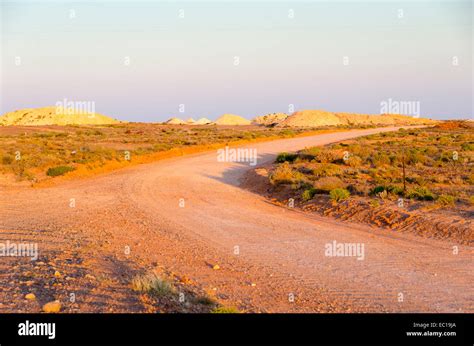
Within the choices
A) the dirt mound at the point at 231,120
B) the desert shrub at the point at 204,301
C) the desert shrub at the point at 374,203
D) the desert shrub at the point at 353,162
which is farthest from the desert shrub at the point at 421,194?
the dirt mound at the point at 231,120

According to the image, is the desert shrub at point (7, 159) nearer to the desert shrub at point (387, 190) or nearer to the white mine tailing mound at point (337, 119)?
the desert shrub at point (387, 190)

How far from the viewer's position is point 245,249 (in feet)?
34.0

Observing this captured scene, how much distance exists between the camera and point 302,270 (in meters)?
8.84

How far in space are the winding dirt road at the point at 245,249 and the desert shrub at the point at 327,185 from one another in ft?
5.83

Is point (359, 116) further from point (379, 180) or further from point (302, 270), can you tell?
point (302, 270)

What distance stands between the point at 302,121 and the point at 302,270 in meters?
106

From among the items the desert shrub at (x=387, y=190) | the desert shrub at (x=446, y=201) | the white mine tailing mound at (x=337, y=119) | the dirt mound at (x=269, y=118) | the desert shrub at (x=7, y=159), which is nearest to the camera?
the desert shrub at (x=446, y=201)

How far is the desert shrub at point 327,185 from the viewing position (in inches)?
638

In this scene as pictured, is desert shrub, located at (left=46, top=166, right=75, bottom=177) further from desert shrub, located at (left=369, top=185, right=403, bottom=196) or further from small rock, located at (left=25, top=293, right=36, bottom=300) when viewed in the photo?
small rock, located at (left=25, top=293, right=36, bottom=300)

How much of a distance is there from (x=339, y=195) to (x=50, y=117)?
12311 cm

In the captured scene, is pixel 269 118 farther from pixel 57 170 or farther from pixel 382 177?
pixel 382 177

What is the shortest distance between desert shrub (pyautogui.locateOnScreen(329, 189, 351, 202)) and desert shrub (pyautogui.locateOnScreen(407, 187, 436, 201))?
1828 millimetres
